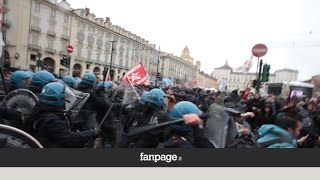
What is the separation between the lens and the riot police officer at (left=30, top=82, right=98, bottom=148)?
149 cm

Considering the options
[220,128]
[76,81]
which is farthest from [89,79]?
[220,128]

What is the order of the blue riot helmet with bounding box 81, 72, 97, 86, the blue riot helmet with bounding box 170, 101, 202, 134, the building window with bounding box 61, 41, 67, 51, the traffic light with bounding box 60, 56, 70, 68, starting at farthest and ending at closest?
the blue riot helmet with bounding box 81, 72, 97, 86, the traffic light with bounding box 60, 56, 70, 68, the building window with bounding box 61, 41, 67, 51, the blue riot helmet with bounding box 170, 101, 202, 134

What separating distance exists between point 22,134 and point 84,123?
44.5 inches

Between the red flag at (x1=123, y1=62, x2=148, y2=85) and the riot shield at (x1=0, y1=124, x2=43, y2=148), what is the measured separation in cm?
195

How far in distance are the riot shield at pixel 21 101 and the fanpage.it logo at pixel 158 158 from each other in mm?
814

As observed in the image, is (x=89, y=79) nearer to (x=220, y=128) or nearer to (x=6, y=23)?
(x=6, y=23)

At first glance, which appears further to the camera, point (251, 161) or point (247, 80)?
point (247, 80)

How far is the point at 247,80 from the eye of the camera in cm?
464

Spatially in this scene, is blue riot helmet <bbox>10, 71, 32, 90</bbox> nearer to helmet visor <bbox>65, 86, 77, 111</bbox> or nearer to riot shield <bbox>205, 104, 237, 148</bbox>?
helmet visor <bbox>65, 86, 77, 111</bbox>

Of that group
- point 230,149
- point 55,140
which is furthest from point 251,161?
point 55,140

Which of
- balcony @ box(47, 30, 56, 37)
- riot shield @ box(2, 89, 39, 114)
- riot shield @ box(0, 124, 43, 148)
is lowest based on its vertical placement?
riot shield @ box(0, 124, 43, 148)

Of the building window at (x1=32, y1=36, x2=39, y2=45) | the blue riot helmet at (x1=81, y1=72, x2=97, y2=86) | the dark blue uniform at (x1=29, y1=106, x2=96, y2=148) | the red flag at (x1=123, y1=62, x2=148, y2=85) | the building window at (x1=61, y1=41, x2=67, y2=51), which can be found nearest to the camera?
the dark blue uniform at (x1=29, y1=106, x2=96, y2=148)

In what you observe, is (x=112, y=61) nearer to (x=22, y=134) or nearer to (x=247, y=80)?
(x=22, y=134)

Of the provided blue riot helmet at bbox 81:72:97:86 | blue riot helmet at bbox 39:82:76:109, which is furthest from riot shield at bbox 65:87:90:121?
blue riot helmet at bbox 81:72:97:86
